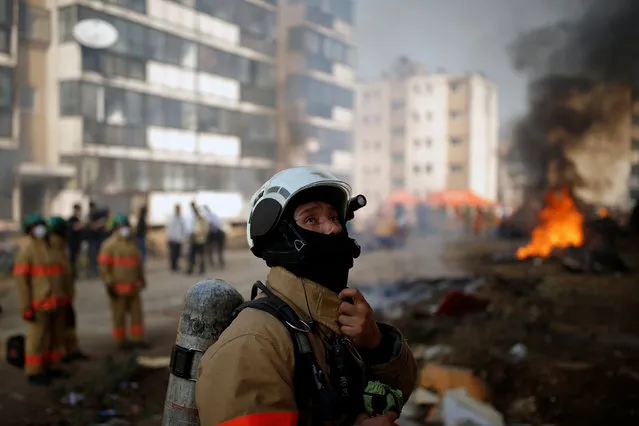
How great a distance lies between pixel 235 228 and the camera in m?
20.4

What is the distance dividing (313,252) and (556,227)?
67.9ft

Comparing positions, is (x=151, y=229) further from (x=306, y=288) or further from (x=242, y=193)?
(x=306, y=288)

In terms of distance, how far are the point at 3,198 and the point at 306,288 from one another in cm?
1702

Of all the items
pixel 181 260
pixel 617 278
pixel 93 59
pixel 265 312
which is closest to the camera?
pixel 265 312

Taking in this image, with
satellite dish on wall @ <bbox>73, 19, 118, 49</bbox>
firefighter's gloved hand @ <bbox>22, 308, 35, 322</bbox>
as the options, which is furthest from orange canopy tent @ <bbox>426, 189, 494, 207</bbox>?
firefighter's gloved hand @ <bbox>22, 308, 35, 322</bbox>

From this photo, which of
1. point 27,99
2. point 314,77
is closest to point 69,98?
point 27,99

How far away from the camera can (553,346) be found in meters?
6.79

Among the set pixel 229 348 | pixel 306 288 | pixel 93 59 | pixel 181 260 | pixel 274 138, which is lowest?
pixel 181 260

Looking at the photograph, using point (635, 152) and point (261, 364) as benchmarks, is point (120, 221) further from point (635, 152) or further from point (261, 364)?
point (635, 152)

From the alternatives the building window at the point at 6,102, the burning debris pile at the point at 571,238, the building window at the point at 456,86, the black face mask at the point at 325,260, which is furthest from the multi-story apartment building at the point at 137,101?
the black face mask at the point at 325,260

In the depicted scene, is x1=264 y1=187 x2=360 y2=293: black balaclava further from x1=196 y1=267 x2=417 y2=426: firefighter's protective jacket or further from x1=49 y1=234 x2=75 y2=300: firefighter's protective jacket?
x1=49 y1=234 x2=75 y2=300: firefighter's protective jacket

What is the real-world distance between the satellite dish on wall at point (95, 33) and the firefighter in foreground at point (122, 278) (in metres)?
13.6

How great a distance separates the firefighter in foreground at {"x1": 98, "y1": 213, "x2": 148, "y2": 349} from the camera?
689 centimetres

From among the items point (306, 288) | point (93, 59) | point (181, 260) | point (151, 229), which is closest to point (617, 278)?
point (181, 260)
